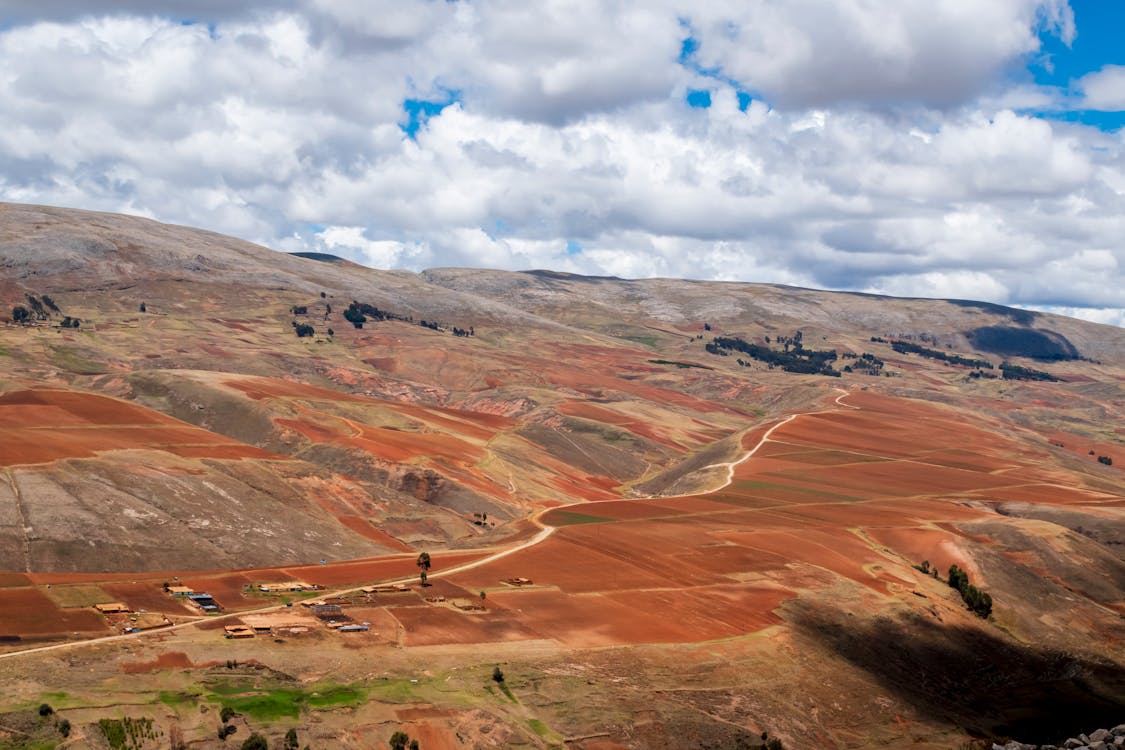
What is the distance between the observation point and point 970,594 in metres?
95.1

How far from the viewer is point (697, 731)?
58906 millimetres

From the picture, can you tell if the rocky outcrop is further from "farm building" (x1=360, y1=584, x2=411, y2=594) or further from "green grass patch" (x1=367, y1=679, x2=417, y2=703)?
"farm building" (x1=360, y1=584, x2=411, y2=594)

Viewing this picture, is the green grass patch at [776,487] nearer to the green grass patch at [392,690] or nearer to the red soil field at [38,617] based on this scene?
the green grass patch at [392,690]

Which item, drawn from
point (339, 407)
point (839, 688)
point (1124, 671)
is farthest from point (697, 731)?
point (339, 407)

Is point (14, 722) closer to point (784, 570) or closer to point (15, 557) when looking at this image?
point (15, 557)

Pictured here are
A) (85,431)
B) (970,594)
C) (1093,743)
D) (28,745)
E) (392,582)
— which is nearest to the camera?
(28,745)

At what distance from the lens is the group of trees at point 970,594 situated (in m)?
93.4

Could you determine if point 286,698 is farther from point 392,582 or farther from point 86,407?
point 86,407

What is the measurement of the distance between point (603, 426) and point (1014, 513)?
79.8m

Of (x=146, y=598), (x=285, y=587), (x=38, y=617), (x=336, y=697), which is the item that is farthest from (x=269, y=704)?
(x=285, y=587)

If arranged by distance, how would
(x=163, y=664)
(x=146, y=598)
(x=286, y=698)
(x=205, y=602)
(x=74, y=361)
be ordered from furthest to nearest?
(x=74, y=361) → (x=205, y=602) → (x=146, y=598) → (x=163, y=664) → (x=286, y=698)

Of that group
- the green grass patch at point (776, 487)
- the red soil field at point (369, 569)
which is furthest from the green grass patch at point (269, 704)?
the green grass patch at point (776, 487)

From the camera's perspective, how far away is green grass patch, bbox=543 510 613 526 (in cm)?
11242

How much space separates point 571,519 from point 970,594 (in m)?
45.3
